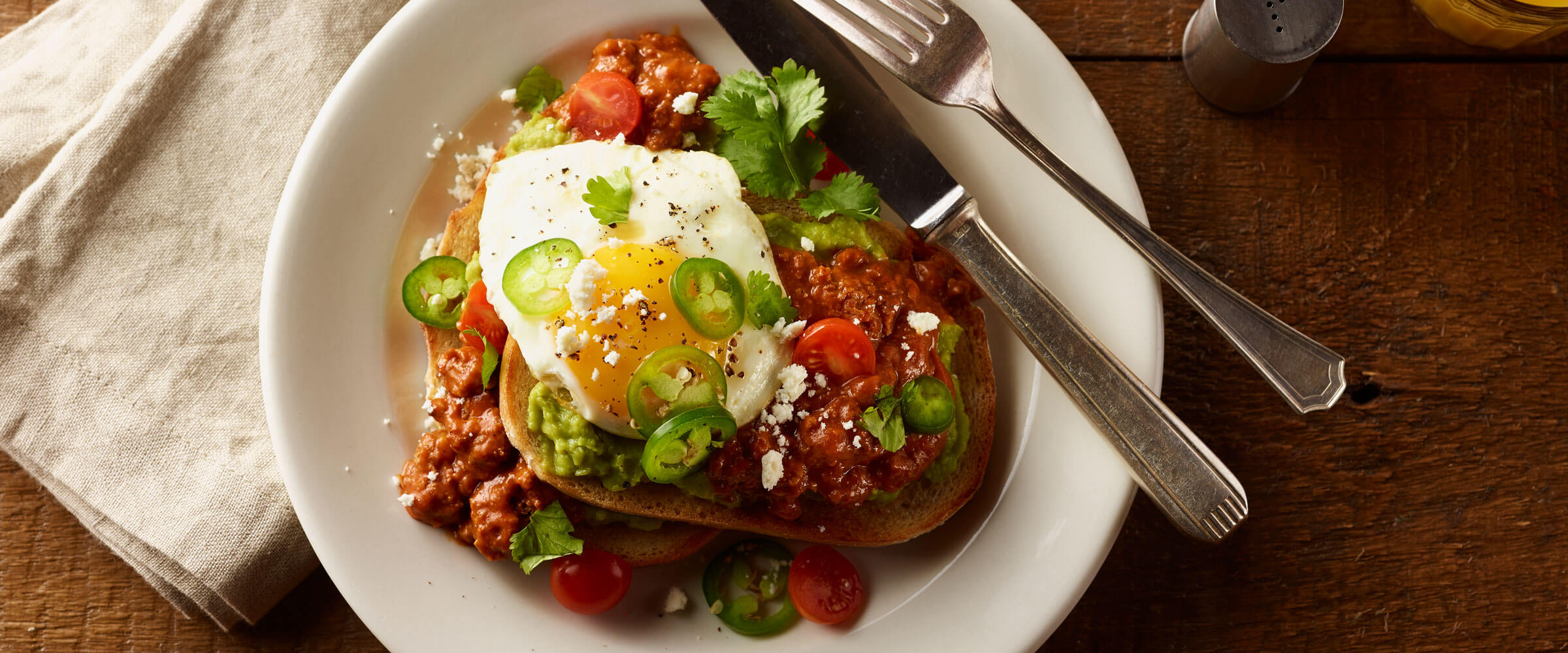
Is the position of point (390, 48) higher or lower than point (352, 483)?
higher

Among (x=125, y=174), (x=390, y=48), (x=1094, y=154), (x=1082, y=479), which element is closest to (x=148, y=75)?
(x=125, y=174)

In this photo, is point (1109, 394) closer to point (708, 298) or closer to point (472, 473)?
point (708, 298)

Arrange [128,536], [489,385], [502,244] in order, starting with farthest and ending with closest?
[128,536], [489,385], [502,244]

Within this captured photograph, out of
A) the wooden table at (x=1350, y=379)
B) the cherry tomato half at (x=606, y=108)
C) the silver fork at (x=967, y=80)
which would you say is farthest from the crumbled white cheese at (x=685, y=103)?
the wooden table at (x=1350, y=379)

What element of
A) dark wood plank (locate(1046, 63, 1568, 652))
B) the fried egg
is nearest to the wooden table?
dark wood plank (locate(1046, 63, 1568, 652))

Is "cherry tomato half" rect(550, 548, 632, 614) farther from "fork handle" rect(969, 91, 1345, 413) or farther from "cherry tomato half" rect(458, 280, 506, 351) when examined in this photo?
"fork handle" rect(969, 91, 1345, 413)

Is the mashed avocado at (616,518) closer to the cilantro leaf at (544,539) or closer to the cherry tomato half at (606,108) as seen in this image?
the cilantro leaf at (544,539)

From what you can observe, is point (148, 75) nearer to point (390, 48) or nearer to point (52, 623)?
point (390, 48)
